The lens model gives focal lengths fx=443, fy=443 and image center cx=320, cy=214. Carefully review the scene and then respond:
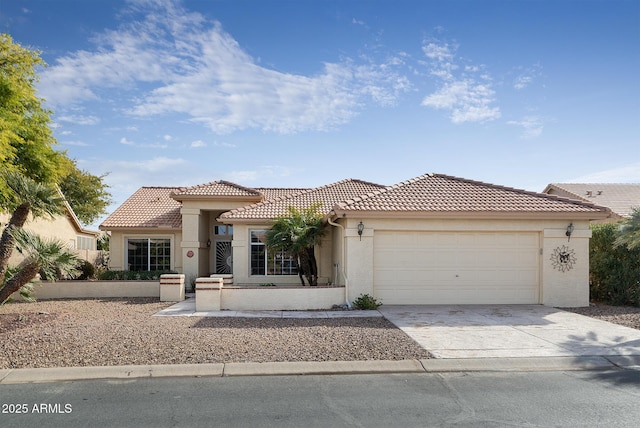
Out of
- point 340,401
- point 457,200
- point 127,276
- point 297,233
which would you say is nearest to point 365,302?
point 297,233

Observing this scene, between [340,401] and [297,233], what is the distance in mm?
9695

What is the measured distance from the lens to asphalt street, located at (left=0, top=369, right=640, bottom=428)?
5117mm

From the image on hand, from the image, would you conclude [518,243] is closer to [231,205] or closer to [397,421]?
[397,421]

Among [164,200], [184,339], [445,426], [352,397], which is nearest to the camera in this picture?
[445,426]

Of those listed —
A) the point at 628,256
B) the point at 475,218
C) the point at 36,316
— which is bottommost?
the point at 36,316

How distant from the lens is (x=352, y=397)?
19.4 feet

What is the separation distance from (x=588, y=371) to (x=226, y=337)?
21.2 feet

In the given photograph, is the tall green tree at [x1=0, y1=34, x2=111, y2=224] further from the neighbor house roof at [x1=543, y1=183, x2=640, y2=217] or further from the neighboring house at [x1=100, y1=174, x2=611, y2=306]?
the neighbor house roof at [x1=543, y1=183, x2=640, y2=217]

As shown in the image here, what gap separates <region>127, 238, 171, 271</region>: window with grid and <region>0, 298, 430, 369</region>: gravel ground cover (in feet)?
28.2

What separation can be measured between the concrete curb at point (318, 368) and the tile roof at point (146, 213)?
13849mm

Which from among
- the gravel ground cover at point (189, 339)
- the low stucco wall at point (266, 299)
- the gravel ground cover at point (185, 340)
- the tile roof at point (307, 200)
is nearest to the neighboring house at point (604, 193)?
the tile roof at point (307, 200)

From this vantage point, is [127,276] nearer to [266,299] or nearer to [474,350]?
[266,299]

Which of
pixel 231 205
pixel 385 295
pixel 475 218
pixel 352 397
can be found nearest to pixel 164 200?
pixel 231 205

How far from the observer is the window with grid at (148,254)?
2073 cm
